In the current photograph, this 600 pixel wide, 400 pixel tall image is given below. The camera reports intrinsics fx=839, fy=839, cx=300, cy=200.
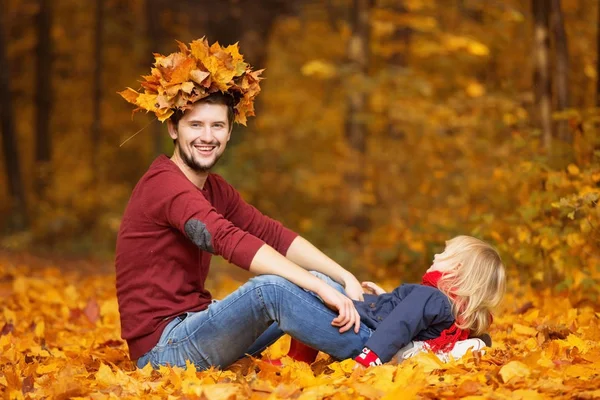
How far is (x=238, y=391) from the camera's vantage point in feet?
10.6

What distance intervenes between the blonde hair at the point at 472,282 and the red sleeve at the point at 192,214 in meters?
0.90

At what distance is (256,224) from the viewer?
4.45 meters

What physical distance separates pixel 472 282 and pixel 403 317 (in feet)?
1.24

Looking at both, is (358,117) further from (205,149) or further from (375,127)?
(205,149)

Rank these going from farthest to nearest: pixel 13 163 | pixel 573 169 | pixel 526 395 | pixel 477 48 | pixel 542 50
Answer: pixel 13 163 → pixel 477 48 → pixel 542 50 → pixel 573 169 → pixel 526 395

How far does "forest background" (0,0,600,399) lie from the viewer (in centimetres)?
366

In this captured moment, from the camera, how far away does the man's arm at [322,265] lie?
13.5 ft

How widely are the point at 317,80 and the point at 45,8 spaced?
21.4 ft

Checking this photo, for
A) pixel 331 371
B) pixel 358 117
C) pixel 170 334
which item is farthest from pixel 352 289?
pixel 358 117

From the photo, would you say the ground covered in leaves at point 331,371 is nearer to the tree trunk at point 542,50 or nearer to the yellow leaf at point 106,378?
the yellow leaf at point 106,378

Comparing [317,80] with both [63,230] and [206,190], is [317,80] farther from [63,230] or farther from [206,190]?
[206,190]

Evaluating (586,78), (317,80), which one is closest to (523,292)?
(586,78)

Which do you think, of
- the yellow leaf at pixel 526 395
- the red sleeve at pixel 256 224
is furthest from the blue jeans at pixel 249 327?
the yellow leaf at pixel 526 395

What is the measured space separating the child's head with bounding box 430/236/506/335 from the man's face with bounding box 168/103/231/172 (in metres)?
1.19
